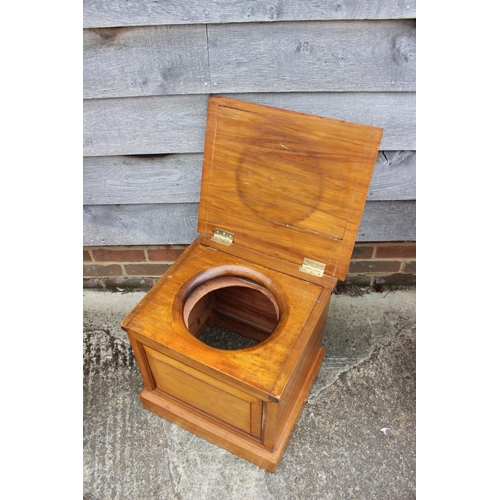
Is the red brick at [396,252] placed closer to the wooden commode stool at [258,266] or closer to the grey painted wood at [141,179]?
the wooden commode stool at [258,266]

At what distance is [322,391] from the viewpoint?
1.79 meters

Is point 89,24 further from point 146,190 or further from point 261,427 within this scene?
point 261,427

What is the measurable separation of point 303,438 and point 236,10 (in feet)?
4.90

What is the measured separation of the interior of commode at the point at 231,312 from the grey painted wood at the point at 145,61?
69 centimetres

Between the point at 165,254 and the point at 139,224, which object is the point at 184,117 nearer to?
the point at 139,224

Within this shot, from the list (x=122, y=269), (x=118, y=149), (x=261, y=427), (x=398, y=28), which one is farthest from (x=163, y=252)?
(x=398, y=28)

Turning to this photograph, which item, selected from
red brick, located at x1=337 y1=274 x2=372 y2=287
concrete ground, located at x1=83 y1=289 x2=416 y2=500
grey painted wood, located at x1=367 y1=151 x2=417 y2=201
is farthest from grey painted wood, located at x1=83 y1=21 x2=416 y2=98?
concrete ground, located at x1=83 y1=289 x2=416 y2=500

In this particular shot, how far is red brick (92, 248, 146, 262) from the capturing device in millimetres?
2115

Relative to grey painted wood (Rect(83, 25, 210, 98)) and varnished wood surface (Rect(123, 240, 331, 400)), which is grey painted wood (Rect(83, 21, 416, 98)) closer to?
grey painted wood (Rect(83, 25, 210, 98))

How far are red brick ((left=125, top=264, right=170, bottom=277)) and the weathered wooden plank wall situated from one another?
0.48 meters

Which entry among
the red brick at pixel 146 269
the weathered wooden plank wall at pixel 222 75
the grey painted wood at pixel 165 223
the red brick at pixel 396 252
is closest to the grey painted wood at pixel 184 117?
the weathered wooden plank wall at pixel 222 75

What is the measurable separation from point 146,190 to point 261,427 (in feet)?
3.40

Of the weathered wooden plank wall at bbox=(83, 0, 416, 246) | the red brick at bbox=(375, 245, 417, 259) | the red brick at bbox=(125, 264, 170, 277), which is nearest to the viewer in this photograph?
the weathered wooden plank wall at bbox=(83, 0, 416, 246)

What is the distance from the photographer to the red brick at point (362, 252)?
6.69 feet
